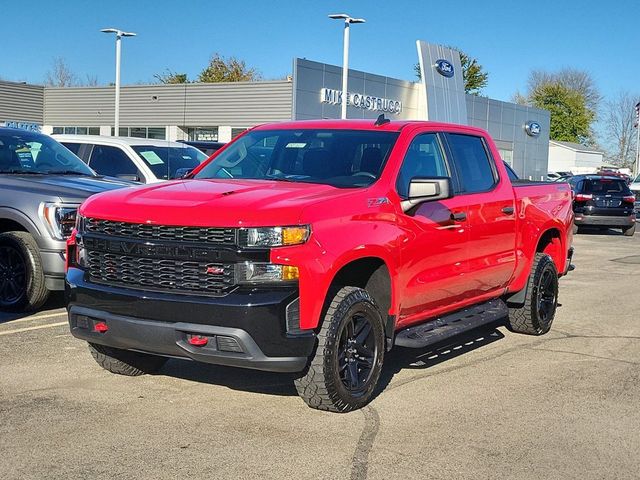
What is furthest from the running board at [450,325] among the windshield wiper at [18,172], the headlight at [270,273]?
the windshield wiper at [18,172]

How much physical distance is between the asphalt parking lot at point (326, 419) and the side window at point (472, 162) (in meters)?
1.42

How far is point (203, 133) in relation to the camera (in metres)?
42.2

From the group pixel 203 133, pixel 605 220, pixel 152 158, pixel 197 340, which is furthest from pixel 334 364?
pixel 203 133

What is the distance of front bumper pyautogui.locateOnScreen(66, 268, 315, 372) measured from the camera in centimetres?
489

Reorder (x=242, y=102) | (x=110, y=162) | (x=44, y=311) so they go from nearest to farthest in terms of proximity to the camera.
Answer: (x=44, y=311) → (x=110, y=162) → (x=242, y=102)

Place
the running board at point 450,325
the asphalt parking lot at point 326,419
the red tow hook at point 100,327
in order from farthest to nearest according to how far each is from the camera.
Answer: the running board at point 450,325, the red tow hook at point 100,327, the asphalt parking lot at point 326,419

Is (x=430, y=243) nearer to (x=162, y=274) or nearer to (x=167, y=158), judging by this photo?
(x=162, y=274)

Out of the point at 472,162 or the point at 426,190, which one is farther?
the point at 472,162

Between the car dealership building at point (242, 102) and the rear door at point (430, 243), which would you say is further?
the car dealership building at point (242, 102)

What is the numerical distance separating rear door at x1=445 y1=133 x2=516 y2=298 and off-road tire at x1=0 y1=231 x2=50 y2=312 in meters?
3.91

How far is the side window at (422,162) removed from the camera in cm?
616

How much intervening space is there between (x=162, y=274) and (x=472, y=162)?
3136 millimetres

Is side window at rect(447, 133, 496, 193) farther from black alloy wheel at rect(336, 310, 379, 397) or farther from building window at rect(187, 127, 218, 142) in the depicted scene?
building window at rect(187, 127, 218, 142)

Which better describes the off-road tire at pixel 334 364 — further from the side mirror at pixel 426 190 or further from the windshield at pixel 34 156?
the windshield at pixel 34 156
